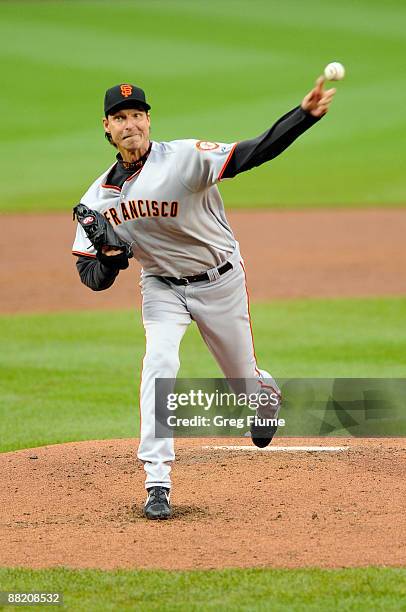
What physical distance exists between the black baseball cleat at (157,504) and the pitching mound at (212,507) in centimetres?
6

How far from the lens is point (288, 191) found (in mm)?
24062

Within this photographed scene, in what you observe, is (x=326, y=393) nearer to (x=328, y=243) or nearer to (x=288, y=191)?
(x=328, y=243)

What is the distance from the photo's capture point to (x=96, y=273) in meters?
5.86

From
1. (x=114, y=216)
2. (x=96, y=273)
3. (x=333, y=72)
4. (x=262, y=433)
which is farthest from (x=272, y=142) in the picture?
(x=262, y=433)

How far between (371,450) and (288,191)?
1734 centimetres

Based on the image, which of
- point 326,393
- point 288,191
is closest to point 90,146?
point 288,191

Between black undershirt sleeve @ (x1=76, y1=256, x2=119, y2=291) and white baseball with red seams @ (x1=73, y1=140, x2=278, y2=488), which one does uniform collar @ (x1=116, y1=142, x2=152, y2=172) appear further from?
black undershirt sleeve @ (x1=76, y1=256, x2=119, y2=291)

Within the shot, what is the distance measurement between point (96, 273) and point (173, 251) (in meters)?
0.45

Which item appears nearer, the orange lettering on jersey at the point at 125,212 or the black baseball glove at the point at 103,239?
the black baseball glove at the point at 103,239

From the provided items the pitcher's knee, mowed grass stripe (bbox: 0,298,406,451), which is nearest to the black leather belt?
the pitcher's knee

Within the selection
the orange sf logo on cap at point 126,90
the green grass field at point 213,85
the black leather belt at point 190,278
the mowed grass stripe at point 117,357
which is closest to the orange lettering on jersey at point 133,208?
the black leather belt at point 190,278

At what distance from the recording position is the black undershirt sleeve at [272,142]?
5.24 meters
